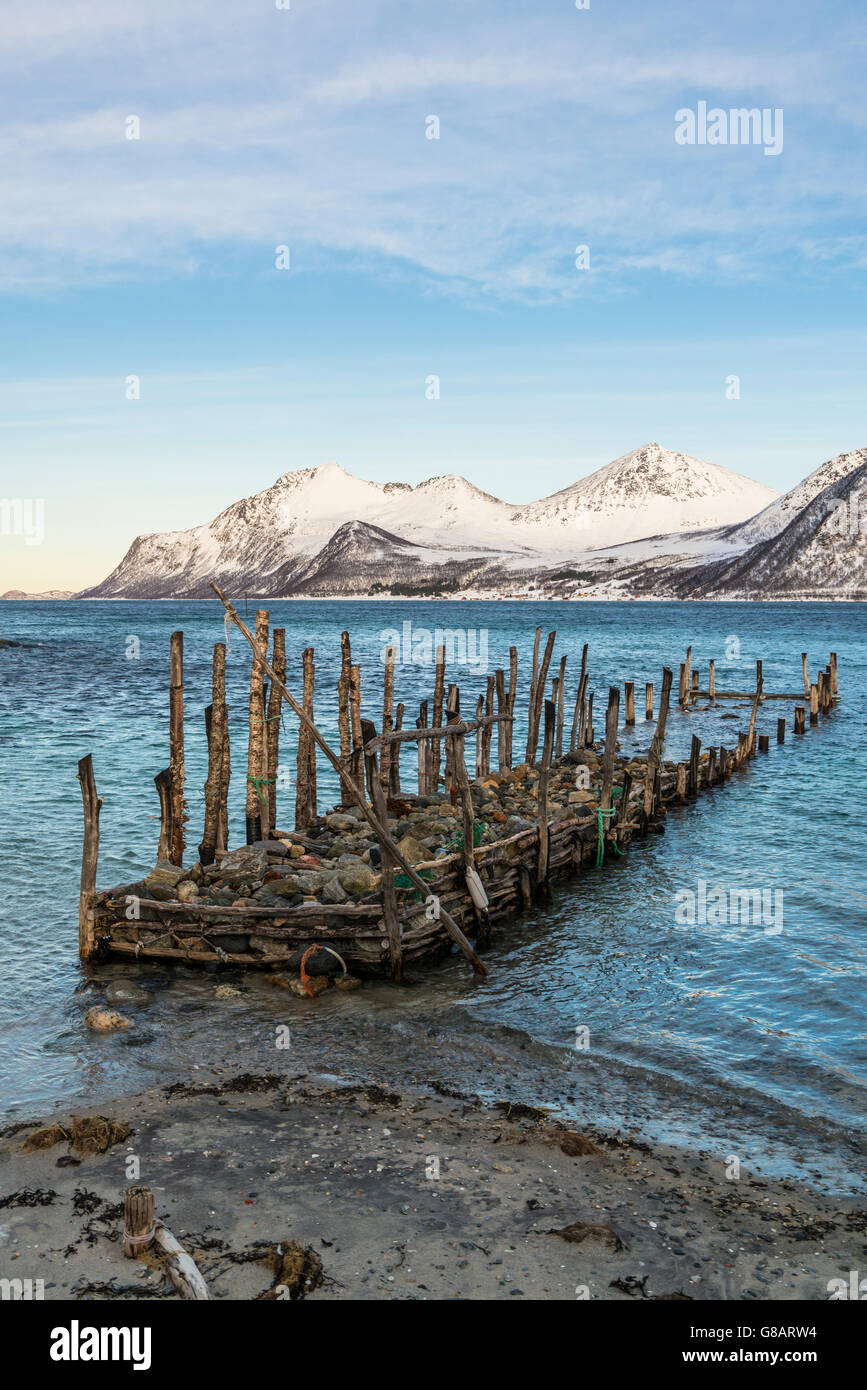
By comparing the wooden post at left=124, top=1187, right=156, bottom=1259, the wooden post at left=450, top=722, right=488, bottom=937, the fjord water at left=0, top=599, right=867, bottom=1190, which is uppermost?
the wooden post at left=450, top=722, right=488, bottom=937

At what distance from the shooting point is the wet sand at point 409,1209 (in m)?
7.53

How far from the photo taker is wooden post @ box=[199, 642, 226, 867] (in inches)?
703

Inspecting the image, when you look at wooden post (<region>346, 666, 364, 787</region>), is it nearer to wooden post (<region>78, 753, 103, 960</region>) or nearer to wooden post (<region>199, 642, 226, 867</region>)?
wooden post (<region>199, 642, 226, 867</region>)

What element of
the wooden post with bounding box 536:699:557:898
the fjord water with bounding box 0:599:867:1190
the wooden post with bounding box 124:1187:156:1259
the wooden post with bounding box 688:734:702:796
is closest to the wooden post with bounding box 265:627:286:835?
the fjord water with bounding box 0:599:867:1190

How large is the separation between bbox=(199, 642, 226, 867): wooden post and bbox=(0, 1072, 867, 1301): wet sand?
763 cm

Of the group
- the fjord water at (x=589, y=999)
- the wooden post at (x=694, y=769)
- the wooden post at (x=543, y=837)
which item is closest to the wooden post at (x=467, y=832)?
the fjord water at (x=589, y=999)

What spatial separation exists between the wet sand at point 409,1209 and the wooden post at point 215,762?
7.63 metres

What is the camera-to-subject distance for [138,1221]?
751cm

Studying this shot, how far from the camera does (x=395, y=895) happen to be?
47.1 ft

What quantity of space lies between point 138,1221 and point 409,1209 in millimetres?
2233

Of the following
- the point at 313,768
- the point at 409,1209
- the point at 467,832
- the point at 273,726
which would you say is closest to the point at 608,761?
the point at 313,768

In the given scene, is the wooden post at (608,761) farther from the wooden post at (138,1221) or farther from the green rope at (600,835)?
the wooden post at (138,1221)
